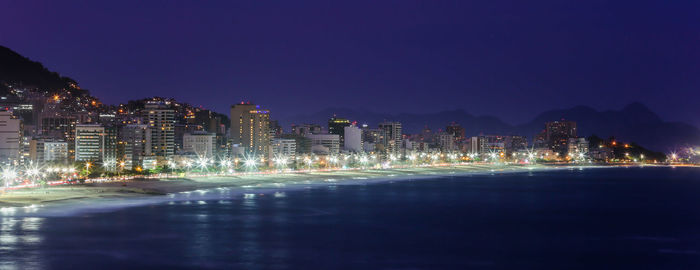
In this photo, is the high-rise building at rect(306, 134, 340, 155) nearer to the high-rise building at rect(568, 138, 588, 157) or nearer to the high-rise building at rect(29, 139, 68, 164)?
the high-rise building at rect(568, 138, 588, 157)

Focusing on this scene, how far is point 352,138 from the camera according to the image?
186 m

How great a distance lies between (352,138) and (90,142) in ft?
319

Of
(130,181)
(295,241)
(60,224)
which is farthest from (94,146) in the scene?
(295,241)

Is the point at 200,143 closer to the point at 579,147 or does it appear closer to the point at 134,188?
the point at 134,188

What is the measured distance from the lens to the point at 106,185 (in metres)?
58.4

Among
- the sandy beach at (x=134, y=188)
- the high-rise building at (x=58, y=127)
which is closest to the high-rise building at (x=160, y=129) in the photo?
the high-rise building at (x=58, y=127)

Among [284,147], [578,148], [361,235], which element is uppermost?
[578,148]

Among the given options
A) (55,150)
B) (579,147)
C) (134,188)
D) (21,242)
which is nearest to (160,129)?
(55,150)

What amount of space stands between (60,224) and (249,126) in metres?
114

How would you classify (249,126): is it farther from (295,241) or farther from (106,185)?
(295,241)

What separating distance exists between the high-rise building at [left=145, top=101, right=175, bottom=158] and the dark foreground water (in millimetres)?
55462

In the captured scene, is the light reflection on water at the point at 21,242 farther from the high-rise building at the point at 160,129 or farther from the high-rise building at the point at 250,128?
the high-rise building at the point at 250,128

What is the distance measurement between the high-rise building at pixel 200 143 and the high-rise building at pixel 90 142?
23.4 metres

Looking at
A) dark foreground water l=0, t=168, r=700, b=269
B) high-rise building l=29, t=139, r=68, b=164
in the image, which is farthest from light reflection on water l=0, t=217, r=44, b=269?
high-rise building l=29, t=139, r=68, b=164
